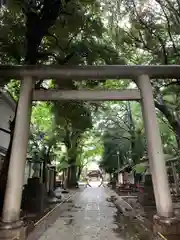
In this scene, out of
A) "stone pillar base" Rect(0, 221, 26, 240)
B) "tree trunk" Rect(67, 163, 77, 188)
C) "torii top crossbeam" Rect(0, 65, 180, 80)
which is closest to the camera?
"stone pillar base" Rect(0, 221, 26, 240)

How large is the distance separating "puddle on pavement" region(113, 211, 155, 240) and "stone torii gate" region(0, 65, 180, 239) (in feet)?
1.77

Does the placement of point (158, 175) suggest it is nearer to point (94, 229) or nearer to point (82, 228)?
point (94, 229)

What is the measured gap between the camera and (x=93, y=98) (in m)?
7.11

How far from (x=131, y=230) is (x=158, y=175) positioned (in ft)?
6.66

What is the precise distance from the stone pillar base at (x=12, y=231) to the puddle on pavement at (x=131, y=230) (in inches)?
105

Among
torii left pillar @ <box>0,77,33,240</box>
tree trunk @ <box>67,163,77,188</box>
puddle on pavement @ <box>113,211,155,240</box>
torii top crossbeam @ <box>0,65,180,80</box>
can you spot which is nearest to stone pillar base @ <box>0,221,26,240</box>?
torii left pillar @ <box>0,77,33,240</box>

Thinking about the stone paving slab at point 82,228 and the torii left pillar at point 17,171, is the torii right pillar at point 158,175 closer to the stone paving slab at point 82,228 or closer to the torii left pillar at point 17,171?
the stone paving slab at point 82,228

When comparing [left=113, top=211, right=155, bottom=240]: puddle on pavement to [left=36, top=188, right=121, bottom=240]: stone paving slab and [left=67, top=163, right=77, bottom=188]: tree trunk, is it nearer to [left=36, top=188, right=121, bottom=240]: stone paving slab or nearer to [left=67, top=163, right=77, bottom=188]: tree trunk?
[left=36, top=188, right=121, bottom=240]: stone paving slab

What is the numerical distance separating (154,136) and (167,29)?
7.51 metres

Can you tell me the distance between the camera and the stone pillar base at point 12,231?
5.29 meters

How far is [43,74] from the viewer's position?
699cm

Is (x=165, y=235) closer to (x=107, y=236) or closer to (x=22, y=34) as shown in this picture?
(x=107, y=236)

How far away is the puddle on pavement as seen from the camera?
5867 millimetres

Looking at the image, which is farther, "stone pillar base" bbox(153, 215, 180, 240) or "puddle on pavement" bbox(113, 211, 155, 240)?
"puddle on pavement" bbox(113, 211, 155, 240)
